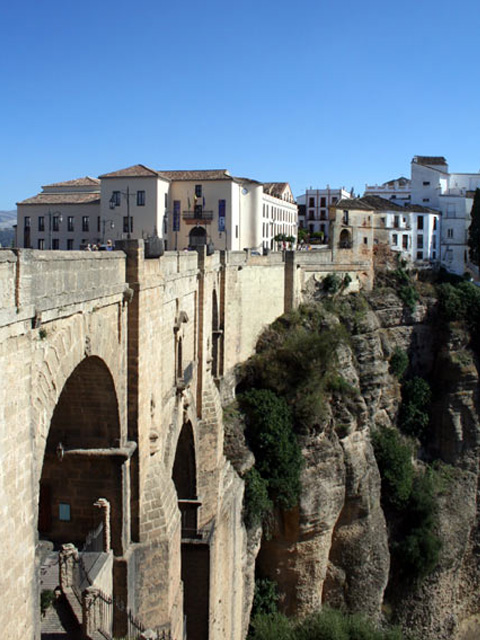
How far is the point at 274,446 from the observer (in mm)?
21109

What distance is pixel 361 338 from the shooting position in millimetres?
29984

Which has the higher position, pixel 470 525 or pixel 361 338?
pixel 361 338

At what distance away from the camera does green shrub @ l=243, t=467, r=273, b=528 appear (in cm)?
1988

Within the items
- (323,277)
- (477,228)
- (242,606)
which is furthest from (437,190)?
(242,606)

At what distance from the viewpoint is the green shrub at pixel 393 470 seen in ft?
90.8

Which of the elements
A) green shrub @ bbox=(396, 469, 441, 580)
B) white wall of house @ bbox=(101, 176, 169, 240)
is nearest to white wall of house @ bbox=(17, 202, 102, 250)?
white wall of house @ bbox=(101, 176, 169, 240)

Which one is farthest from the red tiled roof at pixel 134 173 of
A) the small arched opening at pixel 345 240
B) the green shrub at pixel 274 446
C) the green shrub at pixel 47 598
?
the green shrub at pixel 47 598

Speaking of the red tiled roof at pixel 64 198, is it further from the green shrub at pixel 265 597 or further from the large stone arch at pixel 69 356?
the large stone arch at pixel 69 356

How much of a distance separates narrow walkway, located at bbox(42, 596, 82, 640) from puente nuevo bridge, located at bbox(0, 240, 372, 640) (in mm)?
226

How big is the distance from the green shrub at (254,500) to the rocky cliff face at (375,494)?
1137 millimetres

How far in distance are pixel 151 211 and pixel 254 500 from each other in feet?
62.9

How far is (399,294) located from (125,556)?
27061 millimetres

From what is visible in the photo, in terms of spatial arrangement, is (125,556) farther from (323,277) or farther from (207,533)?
(323,277)

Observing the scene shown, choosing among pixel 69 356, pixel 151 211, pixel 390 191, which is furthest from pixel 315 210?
pixel 69 356
